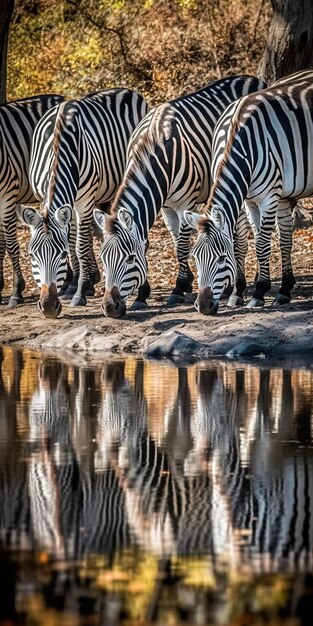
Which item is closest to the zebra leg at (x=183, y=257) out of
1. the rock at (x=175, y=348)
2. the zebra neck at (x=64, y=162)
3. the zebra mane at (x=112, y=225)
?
the zebra neck at (x=64, y=162)

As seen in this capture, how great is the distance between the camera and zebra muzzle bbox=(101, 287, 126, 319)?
15.5m

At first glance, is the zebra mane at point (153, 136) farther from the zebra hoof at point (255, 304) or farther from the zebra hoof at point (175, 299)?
the zebra hoof at point (255, 304)

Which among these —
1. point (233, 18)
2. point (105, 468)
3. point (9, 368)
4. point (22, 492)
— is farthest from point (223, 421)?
point (233, 18)

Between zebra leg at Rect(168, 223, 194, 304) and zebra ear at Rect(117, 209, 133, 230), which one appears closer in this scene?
zebra ear at Rect(117, 209, 133, 230)

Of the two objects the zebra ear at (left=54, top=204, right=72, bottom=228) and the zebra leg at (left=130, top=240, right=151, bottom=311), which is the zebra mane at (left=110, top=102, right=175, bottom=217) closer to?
the zebra ear at (left=54, top=204, right=72, bottom=228)

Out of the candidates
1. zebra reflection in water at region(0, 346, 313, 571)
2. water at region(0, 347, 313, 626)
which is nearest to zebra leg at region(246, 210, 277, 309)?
zebra reflection in water at region(0, 346, 313, 571)

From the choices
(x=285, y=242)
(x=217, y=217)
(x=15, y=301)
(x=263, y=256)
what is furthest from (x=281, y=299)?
(x=15, y=301)

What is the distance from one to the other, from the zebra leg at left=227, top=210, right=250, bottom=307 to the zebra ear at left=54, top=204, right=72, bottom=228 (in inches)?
85.9

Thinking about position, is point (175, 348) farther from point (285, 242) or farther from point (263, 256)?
point (285, 242)

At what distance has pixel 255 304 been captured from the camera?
1620 centimetres

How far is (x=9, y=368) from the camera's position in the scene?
44.4 feet

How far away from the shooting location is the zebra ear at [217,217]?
15.6 meters

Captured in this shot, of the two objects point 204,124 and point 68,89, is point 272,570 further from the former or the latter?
point 68,89

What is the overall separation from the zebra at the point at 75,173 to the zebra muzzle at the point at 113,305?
2.10ft
